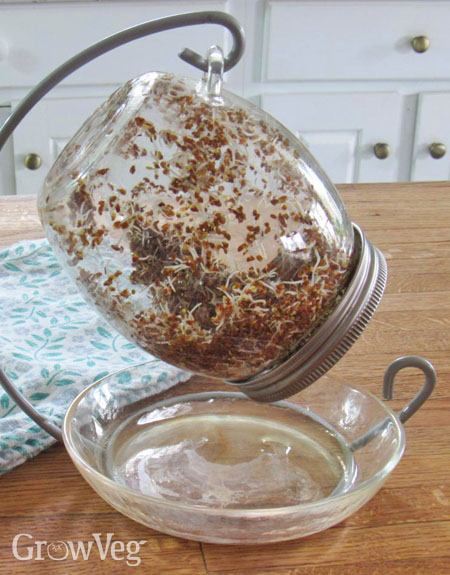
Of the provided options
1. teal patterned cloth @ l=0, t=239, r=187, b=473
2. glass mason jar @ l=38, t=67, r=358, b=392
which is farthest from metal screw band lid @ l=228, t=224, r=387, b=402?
teal patterned cloth @ l=0, t=239, r=187, b=473

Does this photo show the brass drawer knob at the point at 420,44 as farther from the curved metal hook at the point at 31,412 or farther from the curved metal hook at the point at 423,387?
the curved metal hook at the point at 31,412

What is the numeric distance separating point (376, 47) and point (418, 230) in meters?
1.05

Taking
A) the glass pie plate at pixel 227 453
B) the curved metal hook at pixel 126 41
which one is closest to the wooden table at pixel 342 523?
the glass pie plate at pixel 227 453

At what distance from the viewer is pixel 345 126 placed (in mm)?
1985

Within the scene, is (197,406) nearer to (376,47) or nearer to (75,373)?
(75,373)

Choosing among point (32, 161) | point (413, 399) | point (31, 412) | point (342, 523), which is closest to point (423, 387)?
point (413, 399)

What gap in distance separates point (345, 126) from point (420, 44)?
25 centimetres

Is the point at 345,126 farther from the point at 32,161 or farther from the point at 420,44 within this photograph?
the point at 32,161

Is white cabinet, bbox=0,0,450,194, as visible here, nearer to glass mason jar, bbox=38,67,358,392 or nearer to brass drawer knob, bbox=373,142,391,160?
brass drawer knob, bbox=373,142,391,160

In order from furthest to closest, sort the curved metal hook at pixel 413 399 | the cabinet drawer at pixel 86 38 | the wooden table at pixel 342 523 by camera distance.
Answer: the cabinet drawer at pixel 86 38, the curved metal hook at pixel 413 399, the wooden table at pixel 342 523

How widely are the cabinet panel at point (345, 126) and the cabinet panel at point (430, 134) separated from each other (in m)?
0.05

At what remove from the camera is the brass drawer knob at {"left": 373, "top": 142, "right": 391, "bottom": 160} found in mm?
2006

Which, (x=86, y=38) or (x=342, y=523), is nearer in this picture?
(x=342, y=523)

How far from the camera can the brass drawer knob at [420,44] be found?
1.95 m
